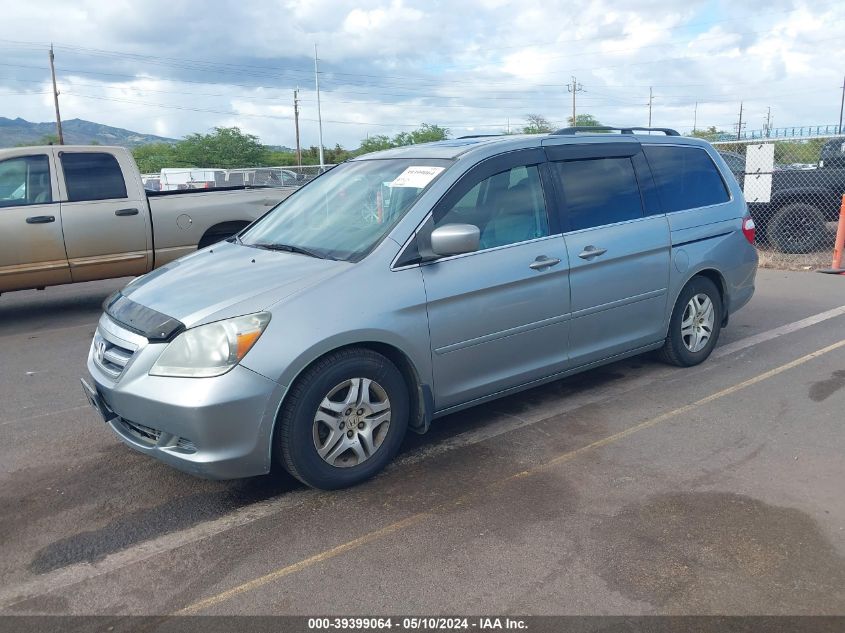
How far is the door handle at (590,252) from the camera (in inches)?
184

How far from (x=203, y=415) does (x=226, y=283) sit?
2.70 ft

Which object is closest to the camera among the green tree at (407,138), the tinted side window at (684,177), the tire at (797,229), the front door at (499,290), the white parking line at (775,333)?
the front door at (499,290)

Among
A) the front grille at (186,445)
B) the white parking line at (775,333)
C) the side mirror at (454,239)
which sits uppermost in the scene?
the side mirror at (454,239)

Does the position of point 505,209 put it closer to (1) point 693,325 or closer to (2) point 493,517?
(2) point 493,517

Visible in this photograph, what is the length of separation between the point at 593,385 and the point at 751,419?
113 cm

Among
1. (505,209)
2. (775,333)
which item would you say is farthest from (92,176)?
(775,333)

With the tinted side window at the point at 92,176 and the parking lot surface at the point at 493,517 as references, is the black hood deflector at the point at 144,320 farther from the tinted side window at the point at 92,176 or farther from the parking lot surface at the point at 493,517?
the tinted side window at the point at 92,176

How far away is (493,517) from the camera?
3.48 metres

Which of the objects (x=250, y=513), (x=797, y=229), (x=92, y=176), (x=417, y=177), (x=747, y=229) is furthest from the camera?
(x=797, y=229)

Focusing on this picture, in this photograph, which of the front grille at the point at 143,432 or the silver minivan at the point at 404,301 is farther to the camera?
the front grille at the point at 143,432

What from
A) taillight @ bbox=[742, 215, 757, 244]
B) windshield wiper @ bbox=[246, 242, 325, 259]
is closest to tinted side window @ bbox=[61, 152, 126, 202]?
windshield wiper @ bbox=[246, 242, 325, 259]

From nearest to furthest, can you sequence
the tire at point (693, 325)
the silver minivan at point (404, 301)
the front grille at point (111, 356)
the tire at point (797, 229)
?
the silver minivan at point (404, 301) < the front grille at point (111, 356) < the tire at point (693, 325) < the tire at point (797, 229)

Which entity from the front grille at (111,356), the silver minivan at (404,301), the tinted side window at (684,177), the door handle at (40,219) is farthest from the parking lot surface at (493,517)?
the door handle at (40,219)

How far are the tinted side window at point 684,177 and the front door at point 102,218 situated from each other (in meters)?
5.74
